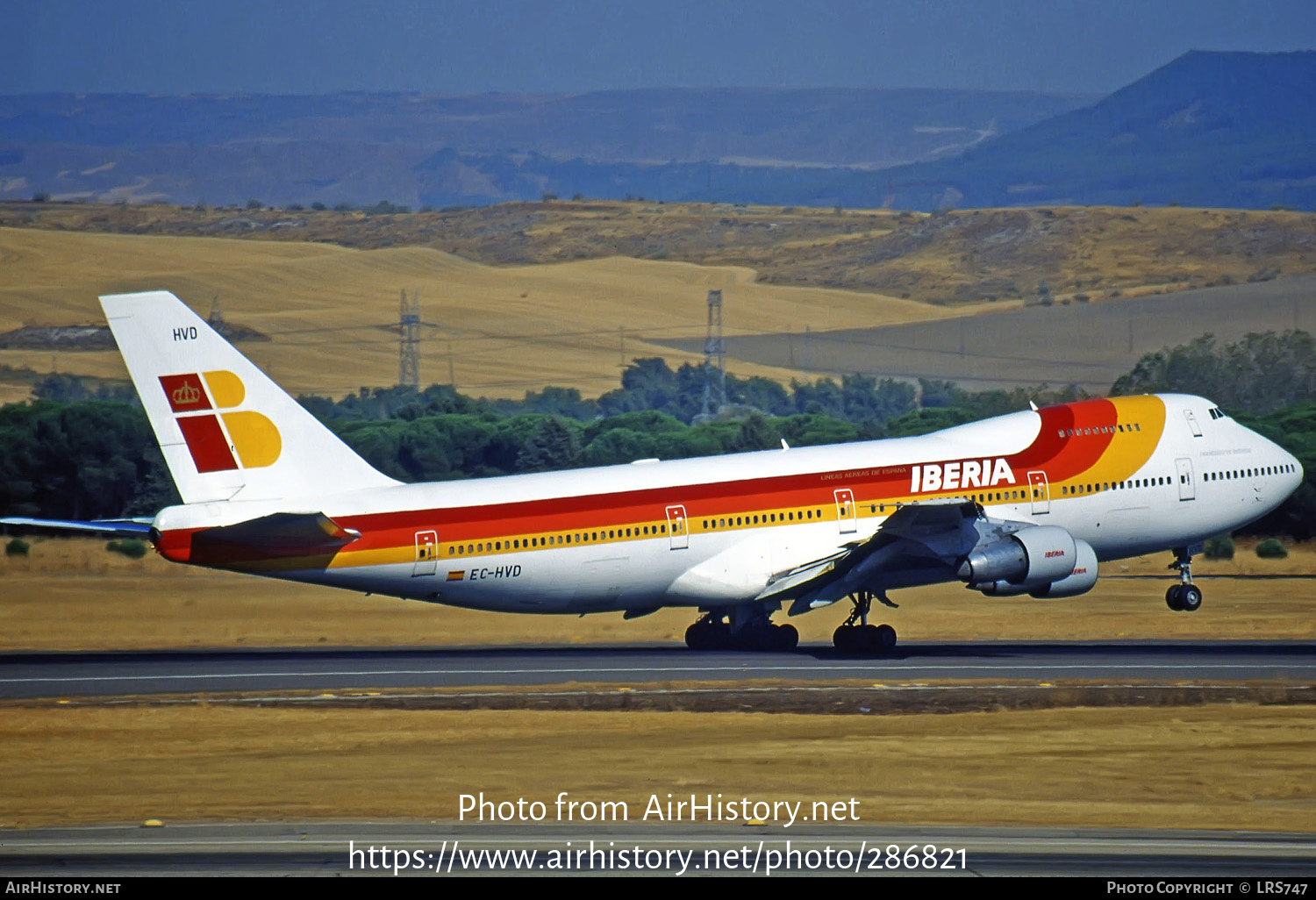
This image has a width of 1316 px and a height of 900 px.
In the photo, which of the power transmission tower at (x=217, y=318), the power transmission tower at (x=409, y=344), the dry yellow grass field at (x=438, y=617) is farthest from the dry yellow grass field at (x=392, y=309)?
the dry yellow grass field at (x=438, y=617)

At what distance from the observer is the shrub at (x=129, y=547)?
6172cm

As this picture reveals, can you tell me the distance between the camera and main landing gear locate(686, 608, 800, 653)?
4291 cm

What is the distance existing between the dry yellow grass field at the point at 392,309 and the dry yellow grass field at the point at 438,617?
278 feet

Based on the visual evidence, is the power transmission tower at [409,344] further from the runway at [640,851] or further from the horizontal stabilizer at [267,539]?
the runway at [640,851]

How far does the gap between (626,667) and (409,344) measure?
353ft

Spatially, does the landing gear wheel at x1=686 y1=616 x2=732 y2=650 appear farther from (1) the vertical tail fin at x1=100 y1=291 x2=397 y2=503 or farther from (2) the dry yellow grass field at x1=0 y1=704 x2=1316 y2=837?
(1) the vertical tail fin at x1=100 y1=291 x2=397 y2=503

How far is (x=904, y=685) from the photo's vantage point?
36000mm

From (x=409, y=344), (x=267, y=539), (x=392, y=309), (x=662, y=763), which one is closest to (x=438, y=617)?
(x=267, y=539)

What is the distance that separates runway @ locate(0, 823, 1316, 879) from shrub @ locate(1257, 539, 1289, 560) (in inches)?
1691

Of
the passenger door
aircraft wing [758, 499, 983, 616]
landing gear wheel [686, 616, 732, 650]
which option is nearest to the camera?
the passenger door

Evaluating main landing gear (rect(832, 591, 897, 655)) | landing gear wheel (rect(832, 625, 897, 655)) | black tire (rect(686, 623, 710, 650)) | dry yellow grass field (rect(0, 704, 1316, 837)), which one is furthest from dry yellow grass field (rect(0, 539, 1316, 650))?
dry yellow grass field (rect(0, 704, 1316, 837))

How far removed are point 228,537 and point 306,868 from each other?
57.1ft

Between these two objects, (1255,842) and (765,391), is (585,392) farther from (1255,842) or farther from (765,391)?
(1255,842)

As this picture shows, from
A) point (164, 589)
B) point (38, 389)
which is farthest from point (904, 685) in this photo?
point (38, 389)
